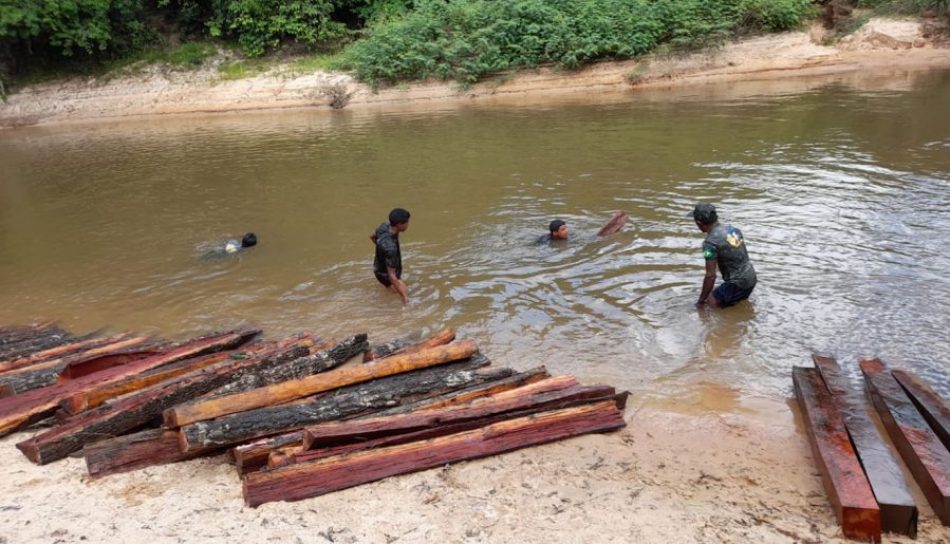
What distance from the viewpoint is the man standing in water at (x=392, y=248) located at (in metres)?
8.00

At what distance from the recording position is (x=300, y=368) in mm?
5812

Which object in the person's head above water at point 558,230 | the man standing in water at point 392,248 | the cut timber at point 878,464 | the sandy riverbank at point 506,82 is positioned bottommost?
the cut timber at point 878,464

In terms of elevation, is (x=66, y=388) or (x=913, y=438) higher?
(x=66, y=388)

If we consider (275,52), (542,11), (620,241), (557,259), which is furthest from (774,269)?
(275,52)

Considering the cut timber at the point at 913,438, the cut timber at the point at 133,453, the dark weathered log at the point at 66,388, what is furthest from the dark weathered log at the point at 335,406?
the cut timber at the point at 913,438

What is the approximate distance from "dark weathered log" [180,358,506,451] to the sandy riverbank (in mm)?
22780

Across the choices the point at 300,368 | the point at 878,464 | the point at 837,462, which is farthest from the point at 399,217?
the point at 878,464

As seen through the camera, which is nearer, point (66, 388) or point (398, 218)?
point (66, 388)

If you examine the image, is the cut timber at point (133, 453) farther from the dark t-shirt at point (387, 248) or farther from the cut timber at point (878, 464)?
the cut timber at point (878, 464)

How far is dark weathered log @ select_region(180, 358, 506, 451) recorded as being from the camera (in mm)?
4535

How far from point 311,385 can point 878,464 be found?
159 inches

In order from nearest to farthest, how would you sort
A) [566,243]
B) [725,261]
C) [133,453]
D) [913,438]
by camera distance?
1. [913,438]
2. [133,453]
3. [725,261]
4. [566,243]

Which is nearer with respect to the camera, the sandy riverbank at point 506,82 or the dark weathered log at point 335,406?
the dark weathered log at point 335,406

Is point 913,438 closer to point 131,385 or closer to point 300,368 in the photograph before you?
point 300,368
